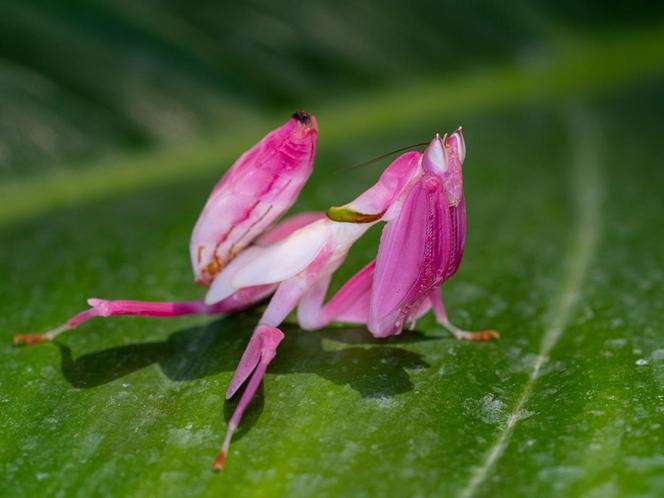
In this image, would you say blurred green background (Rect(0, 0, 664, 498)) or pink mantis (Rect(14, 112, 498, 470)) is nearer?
blurred green background (Rect(0, 0, 664, 498))

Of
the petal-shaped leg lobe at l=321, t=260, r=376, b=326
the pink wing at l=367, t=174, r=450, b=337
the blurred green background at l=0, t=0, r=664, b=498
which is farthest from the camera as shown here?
the petal-shaped leg lobe at l=321, t=260, r=376, b=326

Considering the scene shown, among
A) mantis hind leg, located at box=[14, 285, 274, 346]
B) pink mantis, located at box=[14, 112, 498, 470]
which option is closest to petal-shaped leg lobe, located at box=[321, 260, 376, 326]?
pink mantis, located at box=[14, 112, 498, 470]

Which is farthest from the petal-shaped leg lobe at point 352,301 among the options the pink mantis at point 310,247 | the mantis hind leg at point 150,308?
the mantis hind leg at point 150,308

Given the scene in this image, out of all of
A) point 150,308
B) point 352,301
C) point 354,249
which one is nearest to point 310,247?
point 352,301

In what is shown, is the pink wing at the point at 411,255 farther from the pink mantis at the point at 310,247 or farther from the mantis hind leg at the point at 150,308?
the mantis hind leg at the point at 150,308

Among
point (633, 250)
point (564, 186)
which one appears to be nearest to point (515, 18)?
point (564, 186)

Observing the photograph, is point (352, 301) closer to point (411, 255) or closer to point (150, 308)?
point (411, 255)

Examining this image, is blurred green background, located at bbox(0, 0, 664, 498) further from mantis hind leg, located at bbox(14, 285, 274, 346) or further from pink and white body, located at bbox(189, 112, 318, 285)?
pink and white body, located at bbox(189, 112, 318, 285)

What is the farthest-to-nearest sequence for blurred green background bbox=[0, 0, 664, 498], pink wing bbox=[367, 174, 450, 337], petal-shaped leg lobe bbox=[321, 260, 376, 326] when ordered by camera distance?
1. petal-shaped leg lobe bbox=[321, 260, 376, 326]
2. pink wing bbox=[367, 174, 450, 337]
3. blurred green background bbox=[0, 0, 664, 498]
